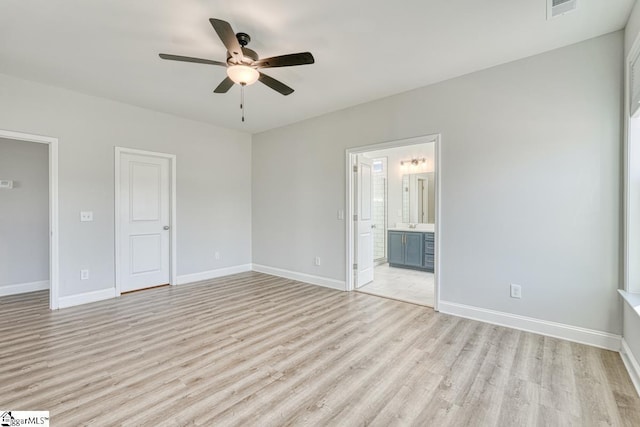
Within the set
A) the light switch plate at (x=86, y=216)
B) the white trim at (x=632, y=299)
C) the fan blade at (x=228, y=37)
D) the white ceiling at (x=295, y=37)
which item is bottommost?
the white trim at (x=632, y=299)

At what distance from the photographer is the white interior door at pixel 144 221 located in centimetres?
426

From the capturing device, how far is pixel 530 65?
288 centimetres

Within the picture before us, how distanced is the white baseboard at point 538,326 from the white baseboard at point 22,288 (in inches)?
233

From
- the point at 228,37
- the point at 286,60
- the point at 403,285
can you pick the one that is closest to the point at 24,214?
the point at 228,37

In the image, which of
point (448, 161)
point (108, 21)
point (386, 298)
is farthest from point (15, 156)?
point (448, 161)

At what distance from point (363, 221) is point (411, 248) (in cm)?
182

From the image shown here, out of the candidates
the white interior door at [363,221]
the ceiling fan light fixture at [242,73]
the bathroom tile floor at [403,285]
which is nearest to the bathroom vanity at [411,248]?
the bathroom tile floor at [403,285]

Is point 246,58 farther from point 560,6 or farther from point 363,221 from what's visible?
point 363,221

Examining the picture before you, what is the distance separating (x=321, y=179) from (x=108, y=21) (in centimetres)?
310

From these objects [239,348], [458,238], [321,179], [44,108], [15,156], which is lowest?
[239,348]

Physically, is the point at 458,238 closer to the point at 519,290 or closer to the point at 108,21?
the point at 519,290

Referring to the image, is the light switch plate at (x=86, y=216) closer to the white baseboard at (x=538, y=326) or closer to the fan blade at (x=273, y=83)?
the fan blade at (x=273, y=83)

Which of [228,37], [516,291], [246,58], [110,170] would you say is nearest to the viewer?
[228,37]

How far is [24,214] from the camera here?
14.6ft
